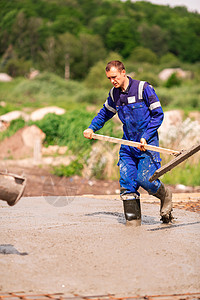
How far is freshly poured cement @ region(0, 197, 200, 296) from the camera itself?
3531 mm

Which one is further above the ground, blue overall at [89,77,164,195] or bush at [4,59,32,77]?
bush at [4,59,32,77]

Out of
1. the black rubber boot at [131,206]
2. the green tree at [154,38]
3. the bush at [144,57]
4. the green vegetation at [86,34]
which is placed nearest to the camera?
the black rubber boot at [131,206]

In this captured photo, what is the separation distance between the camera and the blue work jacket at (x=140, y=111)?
5.12m

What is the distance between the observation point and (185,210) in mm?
6820

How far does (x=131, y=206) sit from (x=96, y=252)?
1122 millimetres

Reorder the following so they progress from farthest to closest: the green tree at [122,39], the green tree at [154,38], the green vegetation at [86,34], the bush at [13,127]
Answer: the green tree at [154,38] < the green tree at [122,39] < the green vegetation at [86,34] < the bush at [13,127]

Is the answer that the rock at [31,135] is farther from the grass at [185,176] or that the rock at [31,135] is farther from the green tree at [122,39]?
the green tree at [122,39]

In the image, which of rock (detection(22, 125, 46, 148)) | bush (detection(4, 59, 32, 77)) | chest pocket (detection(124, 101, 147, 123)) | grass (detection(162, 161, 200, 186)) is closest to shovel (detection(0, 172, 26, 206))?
chest pocket (detection(124, 101, 147, 123))

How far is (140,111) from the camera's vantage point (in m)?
5.16

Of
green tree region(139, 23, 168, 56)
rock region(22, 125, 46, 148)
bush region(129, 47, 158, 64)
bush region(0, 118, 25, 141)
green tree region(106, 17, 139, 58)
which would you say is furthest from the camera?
green tree region(139, 23, 168, 56)

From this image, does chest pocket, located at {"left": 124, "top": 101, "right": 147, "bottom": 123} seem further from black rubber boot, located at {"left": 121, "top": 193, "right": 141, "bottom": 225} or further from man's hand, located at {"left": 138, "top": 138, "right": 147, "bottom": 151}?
black rubber boot, located at {"left": 121, "top": 193, "right": 141, "bottom": 225}

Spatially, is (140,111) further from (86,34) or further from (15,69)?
(86,34)

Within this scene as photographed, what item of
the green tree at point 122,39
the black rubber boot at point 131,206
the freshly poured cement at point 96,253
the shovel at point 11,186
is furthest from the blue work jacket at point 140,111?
the green tree at point 122,39

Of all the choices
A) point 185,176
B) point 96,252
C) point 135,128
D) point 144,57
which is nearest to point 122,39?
point 144,57
